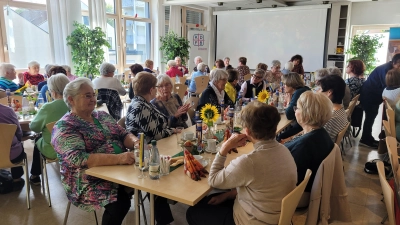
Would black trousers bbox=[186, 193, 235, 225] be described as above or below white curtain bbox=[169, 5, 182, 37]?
below

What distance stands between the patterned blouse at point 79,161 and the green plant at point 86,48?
5.36 meters

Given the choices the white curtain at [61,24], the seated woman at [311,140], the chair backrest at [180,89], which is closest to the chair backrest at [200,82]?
the chair backrest at [180,89]

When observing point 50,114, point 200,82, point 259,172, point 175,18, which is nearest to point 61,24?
point 200,82

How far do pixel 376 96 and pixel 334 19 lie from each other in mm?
5771

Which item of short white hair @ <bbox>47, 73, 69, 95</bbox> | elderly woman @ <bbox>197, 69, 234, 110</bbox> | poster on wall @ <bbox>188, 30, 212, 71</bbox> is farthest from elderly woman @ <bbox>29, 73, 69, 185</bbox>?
poster on wall @ <bbox>188, 30, 212, 71</bbox>

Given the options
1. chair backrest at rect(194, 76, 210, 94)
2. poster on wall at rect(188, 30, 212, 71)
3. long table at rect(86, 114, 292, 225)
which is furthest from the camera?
poster on wall at rect(188, 30, 212, 71)

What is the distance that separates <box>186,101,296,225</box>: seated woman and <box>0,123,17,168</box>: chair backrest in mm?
1942

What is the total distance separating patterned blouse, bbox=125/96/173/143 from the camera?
8.52ft

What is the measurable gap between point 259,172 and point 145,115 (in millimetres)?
1374

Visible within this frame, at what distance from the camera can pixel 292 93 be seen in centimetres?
375

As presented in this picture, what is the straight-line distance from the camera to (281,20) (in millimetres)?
10156

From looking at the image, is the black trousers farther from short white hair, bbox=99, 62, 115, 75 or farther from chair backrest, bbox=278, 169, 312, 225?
short white hair, bbox=99, 62, 115, 75

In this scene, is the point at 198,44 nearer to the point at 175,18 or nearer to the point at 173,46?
the point at 175,18

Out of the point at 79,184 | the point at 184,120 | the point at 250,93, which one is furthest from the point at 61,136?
the point at 250,93
